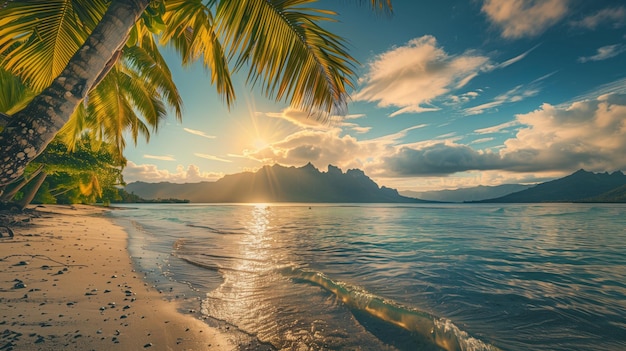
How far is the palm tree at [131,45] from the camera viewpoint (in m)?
1.95

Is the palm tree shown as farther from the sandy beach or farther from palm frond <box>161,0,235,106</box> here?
the sandy beach

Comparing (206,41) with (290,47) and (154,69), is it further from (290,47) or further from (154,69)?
(154,69)

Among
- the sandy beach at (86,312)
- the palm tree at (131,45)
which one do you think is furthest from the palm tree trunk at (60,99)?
the sandy beach at (86,312)

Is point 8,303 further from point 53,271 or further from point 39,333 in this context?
point 53,271

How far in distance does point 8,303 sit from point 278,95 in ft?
16.9

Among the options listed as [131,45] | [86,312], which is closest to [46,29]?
[131,45]

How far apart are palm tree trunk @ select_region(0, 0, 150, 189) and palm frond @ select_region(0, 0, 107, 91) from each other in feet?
4.17

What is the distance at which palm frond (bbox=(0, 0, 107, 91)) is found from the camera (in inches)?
110

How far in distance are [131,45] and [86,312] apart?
400 cm

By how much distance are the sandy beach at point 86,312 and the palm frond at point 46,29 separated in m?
3.28

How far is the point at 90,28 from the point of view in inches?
135

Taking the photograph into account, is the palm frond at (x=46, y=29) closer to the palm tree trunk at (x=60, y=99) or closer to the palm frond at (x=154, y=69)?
the palm tree trunk at (x=60, y=99)

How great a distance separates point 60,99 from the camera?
79.0 inches

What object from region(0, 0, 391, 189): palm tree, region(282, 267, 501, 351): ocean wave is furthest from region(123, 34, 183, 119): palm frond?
region(282, 267, 501, 351): ocean wave
